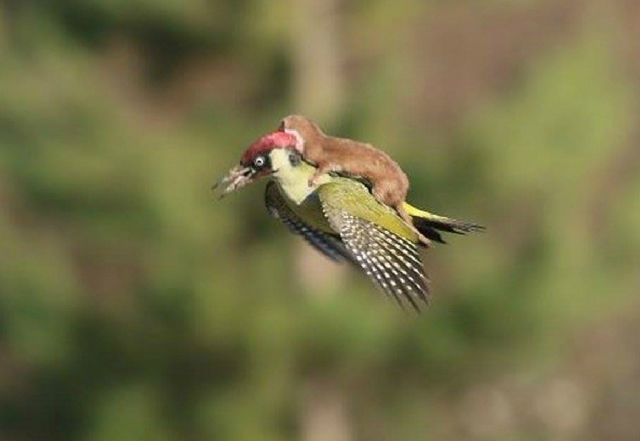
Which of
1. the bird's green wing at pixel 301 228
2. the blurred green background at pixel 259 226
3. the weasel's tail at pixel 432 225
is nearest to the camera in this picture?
the weasel's tail at pixel 432 225

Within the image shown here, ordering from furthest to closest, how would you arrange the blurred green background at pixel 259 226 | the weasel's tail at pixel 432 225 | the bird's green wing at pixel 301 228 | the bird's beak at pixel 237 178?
the blurred green background at pixel 259 226
the bird's green wing at pixel 301 228
the weasel's tail at pixel 432 225
the bird's beak at pixel 237 178

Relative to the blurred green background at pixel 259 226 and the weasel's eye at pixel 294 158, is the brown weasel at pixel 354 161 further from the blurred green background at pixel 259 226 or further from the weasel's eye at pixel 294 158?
the blurred green background at pixel 259 226

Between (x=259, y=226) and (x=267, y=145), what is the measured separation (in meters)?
10.8

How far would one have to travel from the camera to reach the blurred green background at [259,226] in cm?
1279

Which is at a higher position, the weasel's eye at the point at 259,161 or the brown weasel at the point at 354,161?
the brown weasel at the point at 354,161

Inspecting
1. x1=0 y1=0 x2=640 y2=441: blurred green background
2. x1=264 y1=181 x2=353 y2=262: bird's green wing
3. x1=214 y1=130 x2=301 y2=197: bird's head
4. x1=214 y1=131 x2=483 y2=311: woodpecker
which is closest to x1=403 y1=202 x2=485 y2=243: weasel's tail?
x1=214 y1=131 x2=483 y2=311: woodpecker

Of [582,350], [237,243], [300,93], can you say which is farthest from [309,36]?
[582,350]

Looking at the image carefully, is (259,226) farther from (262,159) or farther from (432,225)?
(262,159)

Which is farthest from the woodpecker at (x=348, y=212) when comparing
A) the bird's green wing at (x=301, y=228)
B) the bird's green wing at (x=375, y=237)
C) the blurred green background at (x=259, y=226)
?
the blurred green background at (x=259, y=226)

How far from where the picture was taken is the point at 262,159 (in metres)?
2.88

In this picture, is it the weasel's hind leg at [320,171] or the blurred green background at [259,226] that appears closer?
the weasel's hind leg at [320,171]

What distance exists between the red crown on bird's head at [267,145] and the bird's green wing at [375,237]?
0.08m

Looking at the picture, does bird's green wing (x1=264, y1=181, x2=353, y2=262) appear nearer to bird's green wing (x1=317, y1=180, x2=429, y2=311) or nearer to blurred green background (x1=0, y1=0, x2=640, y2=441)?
bird's green wing (x1=317, y1=180, x2=429, y2=311)

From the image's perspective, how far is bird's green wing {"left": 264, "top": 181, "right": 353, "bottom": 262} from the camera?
10.7 feet
